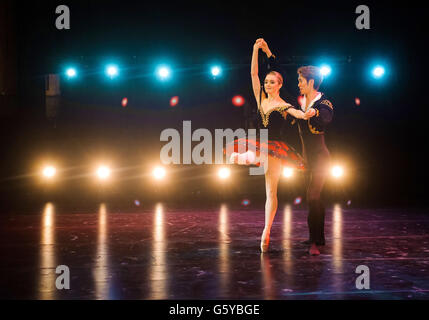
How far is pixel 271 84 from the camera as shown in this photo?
4.30 m

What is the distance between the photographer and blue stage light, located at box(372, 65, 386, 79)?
386 inches

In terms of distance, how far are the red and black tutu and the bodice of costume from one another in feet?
0.22

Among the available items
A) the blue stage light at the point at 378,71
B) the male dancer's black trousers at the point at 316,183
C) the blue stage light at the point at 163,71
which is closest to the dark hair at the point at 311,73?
the male dancer's black trousers at the point at 316,183

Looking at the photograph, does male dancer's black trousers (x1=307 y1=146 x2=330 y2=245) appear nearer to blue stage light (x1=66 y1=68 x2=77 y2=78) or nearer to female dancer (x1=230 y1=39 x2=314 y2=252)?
female dancer (x1=230 y1=39 x2=314 y2=252)

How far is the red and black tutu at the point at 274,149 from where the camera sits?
424cm

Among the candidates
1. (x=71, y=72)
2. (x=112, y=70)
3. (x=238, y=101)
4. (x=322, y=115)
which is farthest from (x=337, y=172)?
(x=322, y=115)

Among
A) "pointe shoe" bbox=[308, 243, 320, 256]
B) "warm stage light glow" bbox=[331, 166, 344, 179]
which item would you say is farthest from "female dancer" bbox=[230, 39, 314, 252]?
"warm stage light glow" bbox=[331, 166, 344, 179]

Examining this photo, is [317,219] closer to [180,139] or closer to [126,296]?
[126,296]

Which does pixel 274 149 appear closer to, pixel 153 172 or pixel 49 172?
pixel 153 172

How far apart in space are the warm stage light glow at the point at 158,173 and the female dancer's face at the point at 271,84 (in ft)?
22.8

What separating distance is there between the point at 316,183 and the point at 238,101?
266 inches

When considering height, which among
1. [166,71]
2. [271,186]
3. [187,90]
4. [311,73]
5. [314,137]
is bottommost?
[271,186]

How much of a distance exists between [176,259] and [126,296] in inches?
44.1

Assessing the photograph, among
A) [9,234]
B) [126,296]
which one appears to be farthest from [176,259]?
[9,234]
